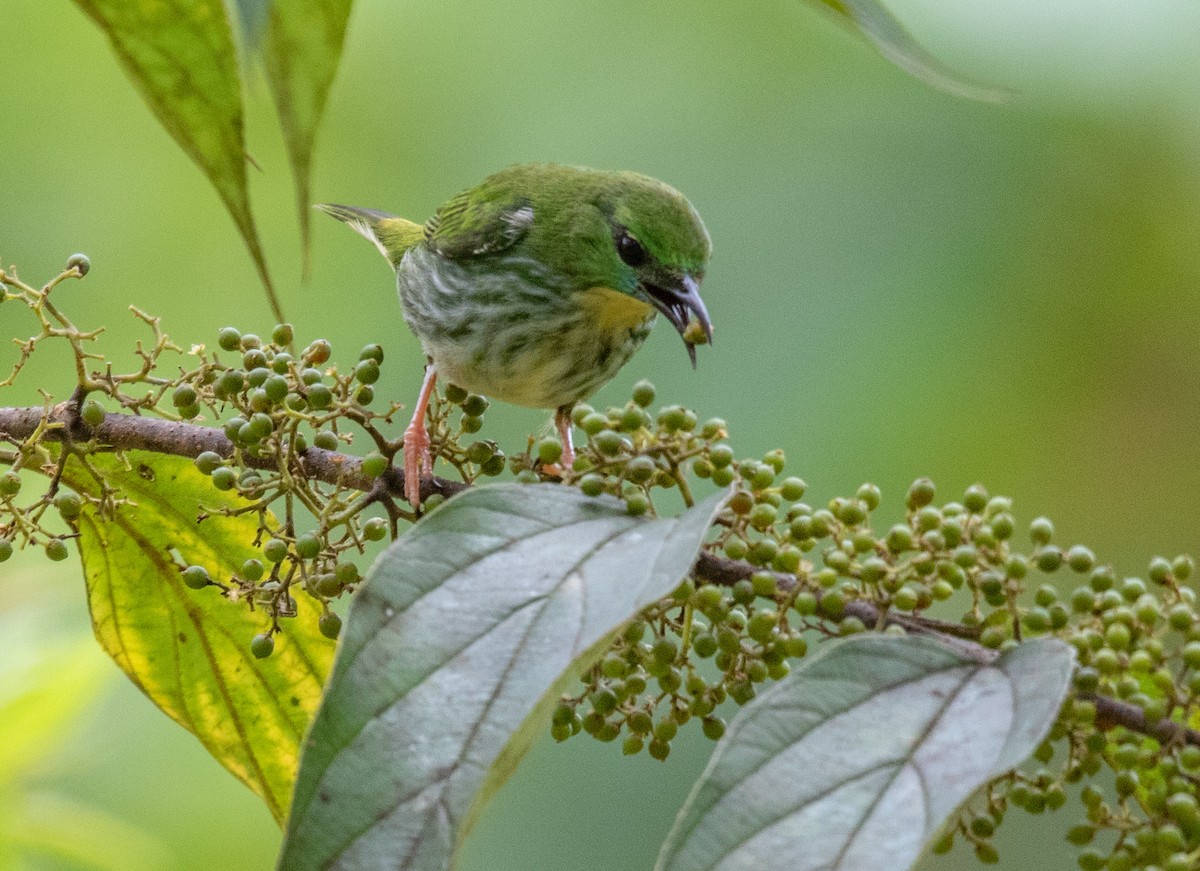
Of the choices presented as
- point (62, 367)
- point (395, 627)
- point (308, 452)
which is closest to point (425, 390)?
point (308, 452)

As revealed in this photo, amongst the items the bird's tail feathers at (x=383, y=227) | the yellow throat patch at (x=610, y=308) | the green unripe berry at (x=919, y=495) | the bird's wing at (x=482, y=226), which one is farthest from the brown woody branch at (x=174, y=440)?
the bird's tail feathers at (x=383, y=227)

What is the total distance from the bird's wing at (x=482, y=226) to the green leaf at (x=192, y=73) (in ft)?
7.36

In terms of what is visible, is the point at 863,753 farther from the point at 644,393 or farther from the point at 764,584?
the point at 644,393

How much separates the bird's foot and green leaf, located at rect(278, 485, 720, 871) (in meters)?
0.43

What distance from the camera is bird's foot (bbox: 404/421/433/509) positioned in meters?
1.69

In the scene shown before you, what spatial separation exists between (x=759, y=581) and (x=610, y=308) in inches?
61.6

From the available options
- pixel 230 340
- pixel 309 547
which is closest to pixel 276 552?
pixel 309 547

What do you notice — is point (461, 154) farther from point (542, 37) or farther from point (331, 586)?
point (331, 586)

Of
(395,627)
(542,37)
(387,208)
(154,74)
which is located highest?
(542,37)

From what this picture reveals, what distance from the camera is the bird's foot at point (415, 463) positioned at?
66.4 inches

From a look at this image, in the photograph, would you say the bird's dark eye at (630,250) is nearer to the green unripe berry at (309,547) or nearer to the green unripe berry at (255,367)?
the green unripe berry at (255,367)

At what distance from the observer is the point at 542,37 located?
17.9 ft

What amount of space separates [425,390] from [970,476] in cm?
253

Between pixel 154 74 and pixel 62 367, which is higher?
pixel 62 367
